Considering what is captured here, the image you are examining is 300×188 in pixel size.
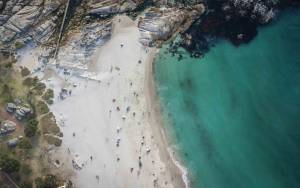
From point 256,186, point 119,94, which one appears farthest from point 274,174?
point 119,94

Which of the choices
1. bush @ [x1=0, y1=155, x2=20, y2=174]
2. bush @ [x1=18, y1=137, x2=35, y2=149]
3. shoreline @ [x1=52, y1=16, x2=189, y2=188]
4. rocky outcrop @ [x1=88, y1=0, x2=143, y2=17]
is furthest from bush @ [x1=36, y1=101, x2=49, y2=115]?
rocky outcrop @ [x1=88, y1=0, x2=143, y2=17]

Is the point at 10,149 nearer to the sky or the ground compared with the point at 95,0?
nearer to the ground

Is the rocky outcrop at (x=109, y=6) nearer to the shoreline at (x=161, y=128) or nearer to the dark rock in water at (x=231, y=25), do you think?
the shoreline at (x=161, y=128)

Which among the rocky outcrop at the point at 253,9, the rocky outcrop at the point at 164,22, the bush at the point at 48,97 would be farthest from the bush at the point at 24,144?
the rocky outcrop at the point at 253,9

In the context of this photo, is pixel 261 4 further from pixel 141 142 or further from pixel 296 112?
pixel 141 142

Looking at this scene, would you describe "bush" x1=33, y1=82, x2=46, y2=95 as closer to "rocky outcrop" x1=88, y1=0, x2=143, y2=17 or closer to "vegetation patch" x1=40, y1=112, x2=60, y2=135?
"vegetation patch" x1=40, y1=112, x2=60, y2=135

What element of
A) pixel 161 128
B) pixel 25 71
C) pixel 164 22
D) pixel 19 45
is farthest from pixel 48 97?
pixel 164 22
